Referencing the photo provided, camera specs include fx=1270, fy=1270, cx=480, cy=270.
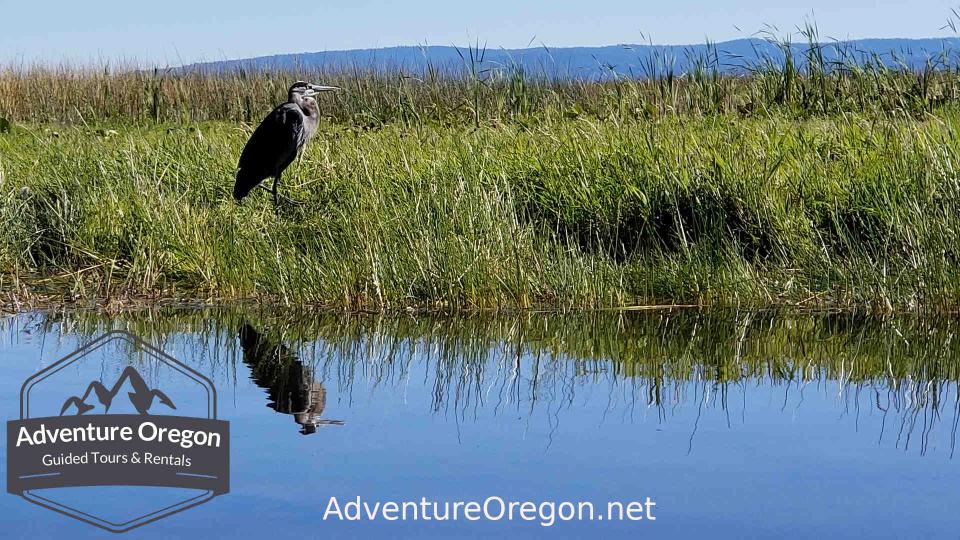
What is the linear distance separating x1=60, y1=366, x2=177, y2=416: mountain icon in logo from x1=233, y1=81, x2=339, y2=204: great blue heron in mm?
4097

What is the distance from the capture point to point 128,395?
4746 millimetres

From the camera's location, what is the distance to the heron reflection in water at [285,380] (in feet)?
14.6

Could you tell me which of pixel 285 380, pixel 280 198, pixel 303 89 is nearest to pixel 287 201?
pixel 280 198

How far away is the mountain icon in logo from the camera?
454cm

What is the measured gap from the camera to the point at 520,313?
6605 millimetres

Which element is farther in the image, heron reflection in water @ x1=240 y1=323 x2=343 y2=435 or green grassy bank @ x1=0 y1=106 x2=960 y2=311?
green grassy bank @ x1=0 y1=106 x2=960 y2=311

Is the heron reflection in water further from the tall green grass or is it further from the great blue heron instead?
the great blue heron

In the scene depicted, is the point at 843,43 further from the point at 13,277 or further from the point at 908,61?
the point at 13,277

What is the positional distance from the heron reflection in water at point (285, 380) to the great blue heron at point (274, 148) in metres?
2.96

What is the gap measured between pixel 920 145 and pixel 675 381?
325 centimetres

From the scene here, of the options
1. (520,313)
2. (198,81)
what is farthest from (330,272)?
(198,81)

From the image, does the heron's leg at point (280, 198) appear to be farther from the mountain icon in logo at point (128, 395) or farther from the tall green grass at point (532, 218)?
the mountain icon in logo at point (128, 395)

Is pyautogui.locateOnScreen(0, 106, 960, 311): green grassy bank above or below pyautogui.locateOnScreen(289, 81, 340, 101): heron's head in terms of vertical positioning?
below

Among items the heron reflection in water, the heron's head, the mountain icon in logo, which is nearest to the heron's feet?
the heron's head
